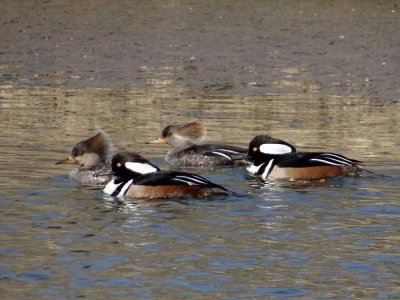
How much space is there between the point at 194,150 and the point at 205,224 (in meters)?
4.07

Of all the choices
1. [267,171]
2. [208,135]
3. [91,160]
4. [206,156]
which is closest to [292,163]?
[267,171]

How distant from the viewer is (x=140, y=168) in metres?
12.1

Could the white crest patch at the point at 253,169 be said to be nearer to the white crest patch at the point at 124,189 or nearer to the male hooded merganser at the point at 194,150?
the male hooded merganser at the point at 194,150

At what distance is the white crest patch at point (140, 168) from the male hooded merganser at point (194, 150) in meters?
1.82

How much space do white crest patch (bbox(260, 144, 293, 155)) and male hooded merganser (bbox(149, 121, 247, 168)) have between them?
0.41 meters

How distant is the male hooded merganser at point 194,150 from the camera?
13.8 meters

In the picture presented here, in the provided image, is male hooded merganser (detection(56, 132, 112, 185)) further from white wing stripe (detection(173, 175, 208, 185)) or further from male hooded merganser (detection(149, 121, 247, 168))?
white wing stripe (detection(173, 175, 208, 185))

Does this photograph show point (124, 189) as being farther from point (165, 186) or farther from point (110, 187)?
point (165, 186)

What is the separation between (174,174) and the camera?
11.6m

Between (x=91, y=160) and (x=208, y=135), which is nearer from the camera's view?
(x=91, y=160)

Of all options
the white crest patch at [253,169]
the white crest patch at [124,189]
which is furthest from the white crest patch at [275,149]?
the white crest patch at [124,189]

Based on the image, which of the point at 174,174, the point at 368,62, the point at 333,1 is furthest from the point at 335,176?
the point at 333,1

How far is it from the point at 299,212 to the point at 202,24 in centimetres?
1293

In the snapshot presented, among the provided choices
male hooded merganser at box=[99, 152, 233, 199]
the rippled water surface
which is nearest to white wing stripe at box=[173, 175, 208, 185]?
male hooded merganser at box=[99, 152, 233, 199]
